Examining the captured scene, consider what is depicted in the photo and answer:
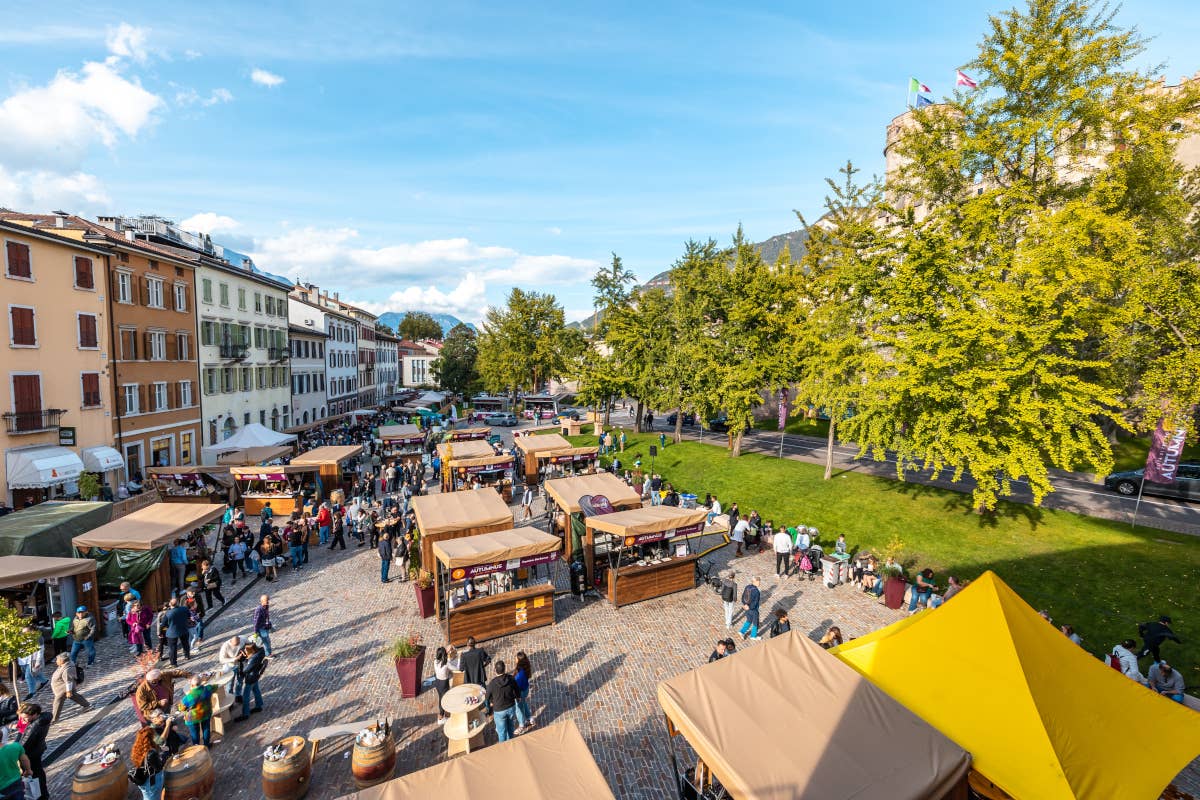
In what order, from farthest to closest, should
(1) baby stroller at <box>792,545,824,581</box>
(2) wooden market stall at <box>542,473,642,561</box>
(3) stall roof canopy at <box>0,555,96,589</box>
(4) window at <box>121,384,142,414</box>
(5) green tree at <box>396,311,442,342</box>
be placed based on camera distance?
(5) green tree at <box>396,311,442,342</box>
(4) window at <box>121,384,142,414</box>
(2) wooden market stall at <box>542,473,642,561</box>
(1) baby stroller at <box>792,545,824,581</box>
(3) stall roof canopy at <box>0,555,96,589</box>

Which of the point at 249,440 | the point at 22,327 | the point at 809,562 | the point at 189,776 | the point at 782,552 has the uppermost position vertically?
the point at 22,327

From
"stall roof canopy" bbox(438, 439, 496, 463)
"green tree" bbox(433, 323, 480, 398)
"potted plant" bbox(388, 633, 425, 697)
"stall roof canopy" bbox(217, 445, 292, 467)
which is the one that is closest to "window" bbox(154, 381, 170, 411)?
"stall roof canopy" bbox(217, 445, 292, 467)

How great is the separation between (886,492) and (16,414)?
118 feet

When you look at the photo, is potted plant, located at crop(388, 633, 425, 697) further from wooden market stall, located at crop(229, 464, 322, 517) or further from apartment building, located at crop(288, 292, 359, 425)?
apartment building, located at crop(288, 292, 359, 425)

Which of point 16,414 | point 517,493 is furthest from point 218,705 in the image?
point 16,414

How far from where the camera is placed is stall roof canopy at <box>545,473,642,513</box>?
17844 millimetres

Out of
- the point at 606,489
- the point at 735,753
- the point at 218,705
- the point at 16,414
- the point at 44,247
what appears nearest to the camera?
the point at 735,753

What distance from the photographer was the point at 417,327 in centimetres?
13662

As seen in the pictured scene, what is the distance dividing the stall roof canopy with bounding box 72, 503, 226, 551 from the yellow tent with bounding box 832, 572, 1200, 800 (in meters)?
16.8

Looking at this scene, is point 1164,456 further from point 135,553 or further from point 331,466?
point 331,466

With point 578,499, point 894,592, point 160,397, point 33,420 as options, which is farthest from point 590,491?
point 160,397

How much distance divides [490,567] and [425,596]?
254cm

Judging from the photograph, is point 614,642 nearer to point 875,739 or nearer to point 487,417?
point 875,739

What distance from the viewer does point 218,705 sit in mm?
9508
